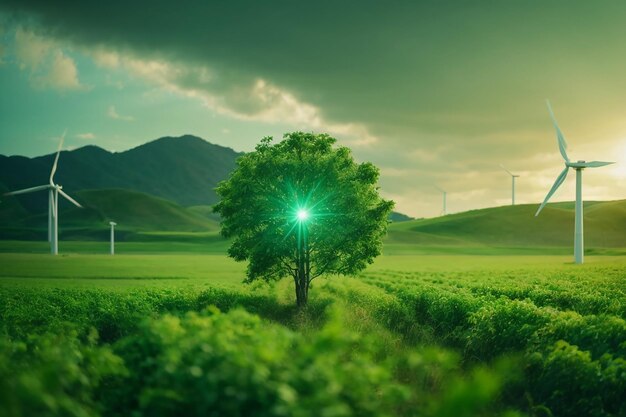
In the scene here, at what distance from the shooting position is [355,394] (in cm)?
710

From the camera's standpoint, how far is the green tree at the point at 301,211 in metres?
29.5

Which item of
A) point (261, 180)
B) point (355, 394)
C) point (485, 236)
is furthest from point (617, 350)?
point (485, 236)

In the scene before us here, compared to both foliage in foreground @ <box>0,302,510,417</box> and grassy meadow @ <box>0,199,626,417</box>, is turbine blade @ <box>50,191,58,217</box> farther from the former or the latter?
foliage in foreground @ <box>0,302,510,417</box>

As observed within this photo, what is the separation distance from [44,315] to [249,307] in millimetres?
11541

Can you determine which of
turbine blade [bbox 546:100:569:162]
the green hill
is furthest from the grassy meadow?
the green hill

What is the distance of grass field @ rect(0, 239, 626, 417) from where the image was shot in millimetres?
6684

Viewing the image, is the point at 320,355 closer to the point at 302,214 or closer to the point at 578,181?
the point at 302,214

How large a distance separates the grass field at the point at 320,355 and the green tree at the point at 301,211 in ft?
10.4

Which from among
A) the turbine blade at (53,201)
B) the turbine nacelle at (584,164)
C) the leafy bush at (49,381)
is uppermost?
the turbine nacelle at (584,164)

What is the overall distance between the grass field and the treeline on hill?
0.13 feet

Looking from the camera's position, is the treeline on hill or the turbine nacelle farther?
the turbine nacelle

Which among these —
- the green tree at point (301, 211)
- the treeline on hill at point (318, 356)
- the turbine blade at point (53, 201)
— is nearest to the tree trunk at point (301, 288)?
the green tree at point (301, 211)

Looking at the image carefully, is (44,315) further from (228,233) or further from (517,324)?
(517,324)

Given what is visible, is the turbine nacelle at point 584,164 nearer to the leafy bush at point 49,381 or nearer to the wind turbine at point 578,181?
the wind turbine at point 578,181
